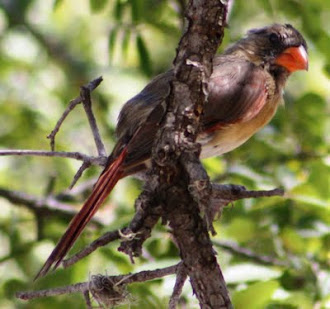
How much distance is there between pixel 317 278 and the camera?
125 inches

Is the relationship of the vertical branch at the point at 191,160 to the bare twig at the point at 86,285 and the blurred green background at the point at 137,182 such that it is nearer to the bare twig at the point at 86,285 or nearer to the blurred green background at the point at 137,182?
the bare twig at the point at 86,285

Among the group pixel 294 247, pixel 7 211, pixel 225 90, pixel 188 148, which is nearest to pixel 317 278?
pixel 294 247

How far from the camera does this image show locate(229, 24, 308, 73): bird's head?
3.47 m

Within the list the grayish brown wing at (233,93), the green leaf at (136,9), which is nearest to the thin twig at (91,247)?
the grayish brown wing at (233,93)

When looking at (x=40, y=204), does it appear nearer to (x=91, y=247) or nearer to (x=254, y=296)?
(x=254, y=296)

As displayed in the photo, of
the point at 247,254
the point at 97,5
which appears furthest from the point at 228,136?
the point at 97,5

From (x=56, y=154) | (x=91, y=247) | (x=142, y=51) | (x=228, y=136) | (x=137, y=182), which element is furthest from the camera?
(x=137, y=182)

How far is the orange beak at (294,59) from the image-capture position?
3.44 m

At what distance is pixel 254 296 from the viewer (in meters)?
2.90

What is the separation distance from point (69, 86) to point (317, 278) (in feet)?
8.07

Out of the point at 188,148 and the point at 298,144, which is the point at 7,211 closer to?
the point at 298,144

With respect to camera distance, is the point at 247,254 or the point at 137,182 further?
the point at 137,182

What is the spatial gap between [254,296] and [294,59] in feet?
3.25

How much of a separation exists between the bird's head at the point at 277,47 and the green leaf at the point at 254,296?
0.90 metres
